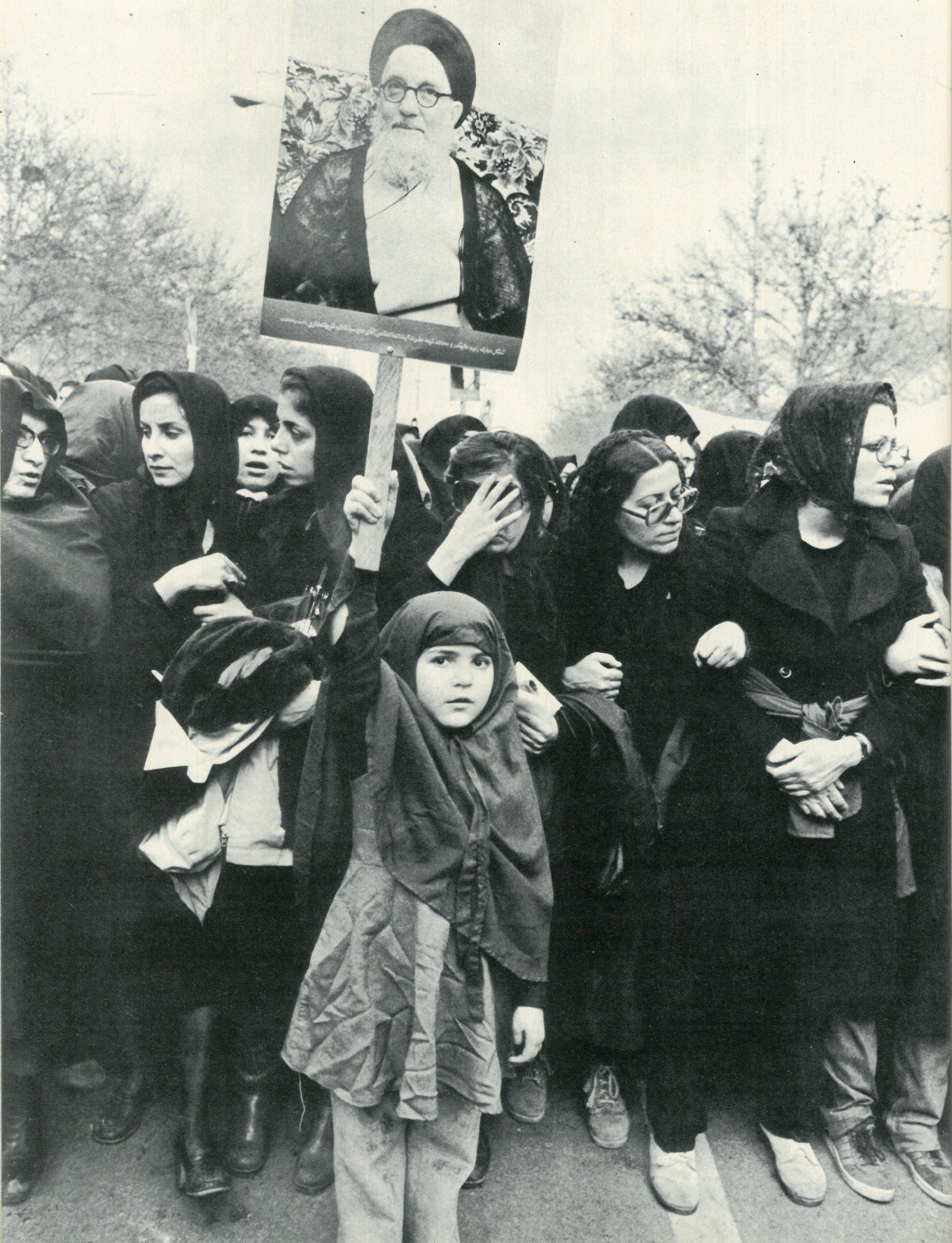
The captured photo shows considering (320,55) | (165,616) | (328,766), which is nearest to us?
(320,55)

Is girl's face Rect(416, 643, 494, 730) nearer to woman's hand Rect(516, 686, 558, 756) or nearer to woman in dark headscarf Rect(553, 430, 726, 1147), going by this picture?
woman's hand Rect(516, 686, 558, 756)

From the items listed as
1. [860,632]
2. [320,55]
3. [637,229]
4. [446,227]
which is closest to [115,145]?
[320,55]

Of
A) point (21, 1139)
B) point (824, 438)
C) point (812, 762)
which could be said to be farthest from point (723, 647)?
point (21, 1139)

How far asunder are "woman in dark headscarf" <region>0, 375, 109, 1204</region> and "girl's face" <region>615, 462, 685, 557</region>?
149 cm

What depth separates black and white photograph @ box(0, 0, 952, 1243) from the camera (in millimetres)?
2318

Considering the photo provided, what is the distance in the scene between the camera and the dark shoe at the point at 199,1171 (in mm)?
2518

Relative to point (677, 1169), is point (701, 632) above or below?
above

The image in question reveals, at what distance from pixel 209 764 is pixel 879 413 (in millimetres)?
2116

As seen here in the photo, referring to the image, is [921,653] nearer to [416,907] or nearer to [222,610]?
[416,907]

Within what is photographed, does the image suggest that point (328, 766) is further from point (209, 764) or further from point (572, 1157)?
point (572, 1157)

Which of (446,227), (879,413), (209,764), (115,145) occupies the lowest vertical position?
(209,764)

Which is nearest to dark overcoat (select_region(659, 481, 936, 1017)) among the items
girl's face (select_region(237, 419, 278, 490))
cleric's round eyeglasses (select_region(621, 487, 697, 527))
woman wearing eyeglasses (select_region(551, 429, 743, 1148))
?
woman wearing eyeglasses (select_region(551, 429, 743, 1148))

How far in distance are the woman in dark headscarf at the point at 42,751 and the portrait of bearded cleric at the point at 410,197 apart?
89 cm

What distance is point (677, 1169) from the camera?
106 inches
